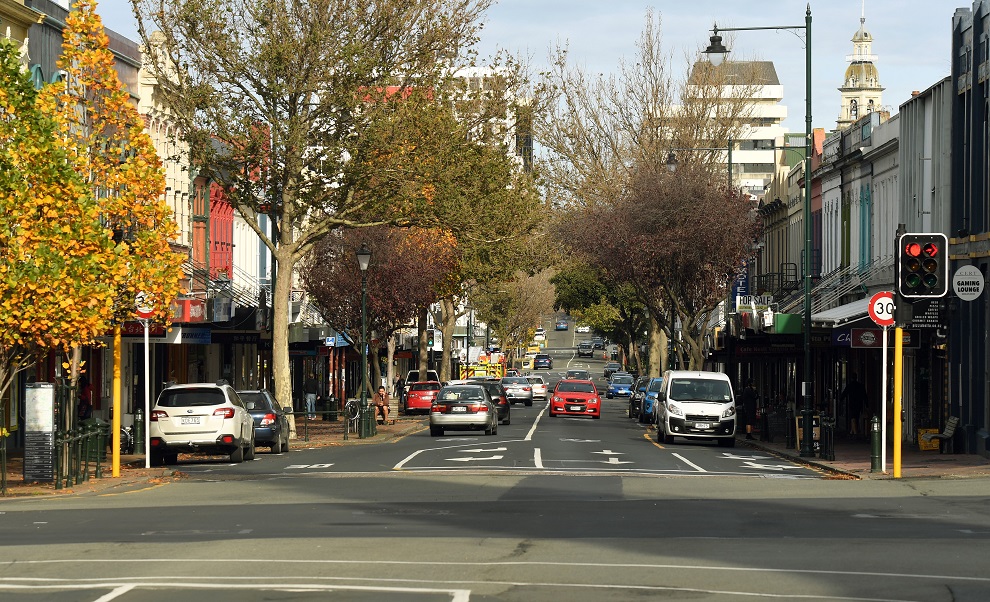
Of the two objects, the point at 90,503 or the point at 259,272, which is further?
the point at 259,272

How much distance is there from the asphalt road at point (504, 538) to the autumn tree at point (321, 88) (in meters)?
13.7

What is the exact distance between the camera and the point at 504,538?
51.9 ft

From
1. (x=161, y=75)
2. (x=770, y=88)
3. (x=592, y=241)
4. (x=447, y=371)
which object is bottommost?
(x=447, y=371)

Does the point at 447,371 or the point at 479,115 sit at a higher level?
the point at 479,115

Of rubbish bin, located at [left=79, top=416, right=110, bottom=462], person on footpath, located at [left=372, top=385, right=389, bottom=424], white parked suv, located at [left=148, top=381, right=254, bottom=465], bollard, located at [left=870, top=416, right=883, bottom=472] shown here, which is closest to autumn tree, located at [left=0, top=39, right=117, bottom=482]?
rubbish bin, located at [left=79, top=416, right=110, bottom=462]

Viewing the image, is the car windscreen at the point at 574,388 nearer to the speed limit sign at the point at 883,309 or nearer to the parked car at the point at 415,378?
the parked car at the point at 415,378

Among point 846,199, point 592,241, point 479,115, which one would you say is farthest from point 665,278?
point 479,115

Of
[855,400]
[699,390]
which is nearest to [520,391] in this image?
[855,400]

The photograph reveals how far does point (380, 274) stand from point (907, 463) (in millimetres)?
33138

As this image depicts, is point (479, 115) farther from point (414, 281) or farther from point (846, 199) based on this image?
point (414, 281)

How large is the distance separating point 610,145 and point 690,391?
2692 cm

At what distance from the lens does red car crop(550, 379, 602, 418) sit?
62312 mm

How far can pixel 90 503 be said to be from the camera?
21578mm

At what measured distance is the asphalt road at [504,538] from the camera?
12.2 metres
